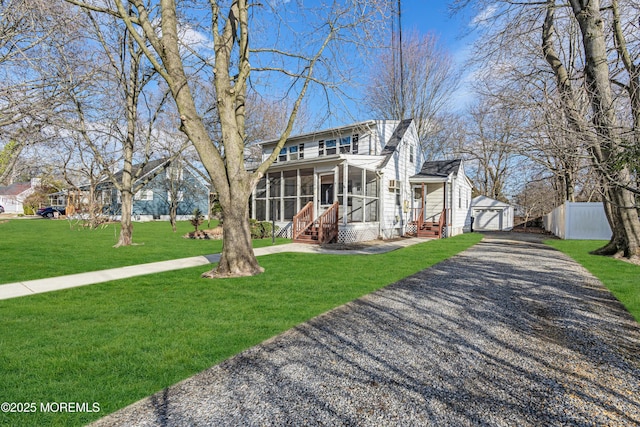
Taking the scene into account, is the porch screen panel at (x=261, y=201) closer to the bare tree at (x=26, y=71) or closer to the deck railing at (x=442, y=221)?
the deck railing at (x=442, y=221)

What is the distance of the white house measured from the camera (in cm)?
1378

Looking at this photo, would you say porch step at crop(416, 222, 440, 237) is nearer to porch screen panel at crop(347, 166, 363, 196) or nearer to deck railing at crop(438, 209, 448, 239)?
deck railing at crop(438, 209, 448, 239)

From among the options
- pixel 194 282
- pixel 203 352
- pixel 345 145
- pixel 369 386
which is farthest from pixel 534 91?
pixel 345 145

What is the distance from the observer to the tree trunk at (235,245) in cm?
687

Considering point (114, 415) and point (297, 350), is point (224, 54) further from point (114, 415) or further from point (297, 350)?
point (114, 415)

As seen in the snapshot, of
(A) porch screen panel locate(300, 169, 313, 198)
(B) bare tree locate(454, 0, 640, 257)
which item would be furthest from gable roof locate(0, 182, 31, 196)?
(B) bare tree locate(454, 0, 640, 257)

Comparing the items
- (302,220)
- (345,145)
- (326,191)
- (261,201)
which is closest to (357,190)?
(326,191)

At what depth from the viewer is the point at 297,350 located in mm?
3277

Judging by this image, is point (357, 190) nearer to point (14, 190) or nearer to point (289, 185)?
point (289, 185)

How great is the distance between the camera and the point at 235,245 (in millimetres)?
6938

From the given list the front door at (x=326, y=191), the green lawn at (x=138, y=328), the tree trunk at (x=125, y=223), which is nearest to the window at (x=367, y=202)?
the front door at (x=326, y=191)

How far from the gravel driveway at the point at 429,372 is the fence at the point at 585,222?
13.4 m

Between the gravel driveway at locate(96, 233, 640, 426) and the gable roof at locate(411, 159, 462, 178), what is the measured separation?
520 inches

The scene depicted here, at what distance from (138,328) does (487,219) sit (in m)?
30.0
